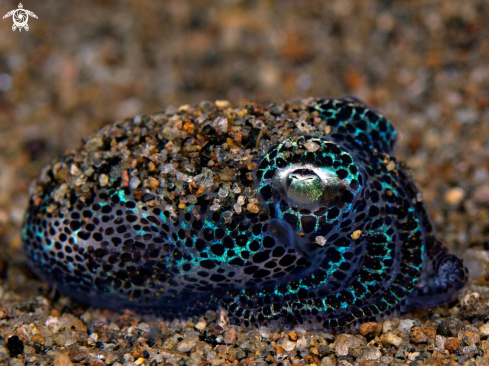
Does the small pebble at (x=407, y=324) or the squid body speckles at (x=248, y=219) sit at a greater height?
the squid body speckles at (x=248, y=219)

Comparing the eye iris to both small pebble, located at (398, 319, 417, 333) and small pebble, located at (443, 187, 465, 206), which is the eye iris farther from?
small pebble, located at (443, 187, 465, 206)

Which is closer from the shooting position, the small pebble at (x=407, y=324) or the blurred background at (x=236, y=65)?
the small pebble at (x=407, y=324)

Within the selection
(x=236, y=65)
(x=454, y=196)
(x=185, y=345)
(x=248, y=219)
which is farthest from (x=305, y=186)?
(x=236, y=65)

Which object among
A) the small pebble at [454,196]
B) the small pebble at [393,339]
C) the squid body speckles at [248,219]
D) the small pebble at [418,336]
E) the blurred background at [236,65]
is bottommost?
the small pebble at [393,339]

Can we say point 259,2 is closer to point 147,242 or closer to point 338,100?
point 338,100

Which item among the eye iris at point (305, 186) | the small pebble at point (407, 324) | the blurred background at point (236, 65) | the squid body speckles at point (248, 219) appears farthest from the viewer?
the blurred background at point (236, 65)

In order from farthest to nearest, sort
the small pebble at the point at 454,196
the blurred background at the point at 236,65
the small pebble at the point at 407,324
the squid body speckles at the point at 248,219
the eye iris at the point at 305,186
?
the blurred background at the point at 236,65, the small pebble at the point at 454,196, the small pebble at the point at 407,324, the squid body speckles at the point at 248,219, the eye iris at the point at 305,186

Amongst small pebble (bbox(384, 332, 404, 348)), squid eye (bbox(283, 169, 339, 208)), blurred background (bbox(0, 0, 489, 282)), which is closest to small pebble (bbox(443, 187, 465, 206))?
blurred background (bbox(0, 0, 489, 282))

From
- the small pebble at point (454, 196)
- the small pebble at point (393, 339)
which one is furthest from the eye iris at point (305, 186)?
the small pebble at point (454, 196)

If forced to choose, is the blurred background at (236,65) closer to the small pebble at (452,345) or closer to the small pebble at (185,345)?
the small pebble at (452,345)
